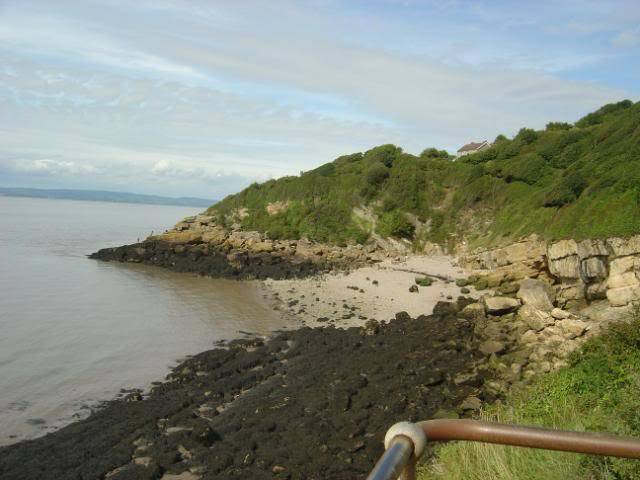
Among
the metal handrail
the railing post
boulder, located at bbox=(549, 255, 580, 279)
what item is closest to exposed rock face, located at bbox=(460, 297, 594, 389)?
boulder, located at bbox=(549, 255, 580, 279)

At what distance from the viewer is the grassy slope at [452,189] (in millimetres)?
31562

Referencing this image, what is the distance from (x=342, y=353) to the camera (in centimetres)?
1962

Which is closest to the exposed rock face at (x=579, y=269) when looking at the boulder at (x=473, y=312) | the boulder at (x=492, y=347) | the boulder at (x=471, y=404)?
the boulder at (x=473, y=312)

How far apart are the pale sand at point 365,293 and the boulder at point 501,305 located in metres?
4.95

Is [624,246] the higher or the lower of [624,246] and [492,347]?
the higher

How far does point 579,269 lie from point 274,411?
14726mm

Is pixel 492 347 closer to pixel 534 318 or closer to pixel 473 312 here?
pixel 534 318

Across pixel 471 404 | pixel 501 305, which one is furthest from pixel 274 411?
pixel 501 305

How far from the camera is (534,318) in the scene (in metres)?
19.0

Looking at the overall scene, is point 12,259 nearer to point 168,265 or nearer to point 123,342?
point 168,265

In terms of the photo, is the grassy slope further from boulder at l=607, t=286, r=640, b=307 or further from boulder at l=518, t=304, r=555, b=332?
boulder at l=607, t=286, r=640, b=307

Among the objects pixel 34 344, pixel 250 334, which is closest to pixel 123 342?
pixel 34 344

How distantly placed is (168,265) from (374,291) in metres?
20.5

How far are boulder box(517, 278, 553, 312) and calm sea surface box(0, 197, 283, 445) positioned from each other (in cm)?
1158
